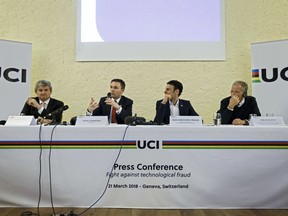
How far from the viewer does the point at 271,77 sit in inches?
152

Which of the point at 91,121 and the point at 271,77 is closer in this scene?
the point at 91,121

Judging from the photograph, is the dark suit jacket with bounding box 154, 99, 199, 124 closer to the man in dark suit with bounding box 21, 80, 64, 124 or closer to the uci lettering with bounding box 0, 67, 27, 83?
the man in dark suit with bounding box 21, 80, 64, 124

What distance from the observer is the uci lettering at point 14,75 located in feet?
12.9

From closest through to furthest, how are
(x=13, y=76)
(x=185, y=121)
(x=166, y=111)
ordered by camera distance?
(x=185, y=121)
(x=166, y=111)
(x=13, y=76)

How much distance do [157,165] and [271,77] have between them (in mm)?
2343

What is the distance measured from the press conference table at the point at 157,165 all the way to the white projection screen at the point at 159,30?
219 centimetres

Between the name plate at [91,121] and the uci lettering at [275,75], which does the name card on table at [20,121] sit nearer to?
the name plate at [91,121]

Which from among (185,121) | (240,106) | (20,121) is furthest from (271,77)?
(20,121)

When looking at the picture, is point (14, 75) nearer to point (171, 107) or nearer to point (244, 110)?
point (171, 107)

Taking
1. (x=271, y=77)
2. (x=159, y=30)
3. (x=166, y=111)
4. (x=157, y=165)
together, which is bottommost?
(x=157, y=165)

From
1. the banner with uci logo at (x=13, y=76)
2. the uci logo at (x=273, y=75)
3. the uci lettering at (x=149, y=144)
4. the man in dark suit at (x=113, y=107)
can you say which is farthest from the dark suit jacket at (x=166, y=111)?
the banner with uci logo at (x=13, y=76)

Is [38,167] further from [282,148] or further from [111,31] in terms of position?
[111,31]

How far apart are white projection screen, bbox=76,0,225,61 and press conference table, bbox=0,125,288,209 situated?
2187 millimetres

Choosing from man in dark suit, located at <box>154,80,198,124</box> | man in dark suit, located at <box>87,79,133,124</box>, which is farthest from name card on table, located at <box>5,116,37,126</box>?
man in dark suit, located at <box>154,80,198,124</box>
